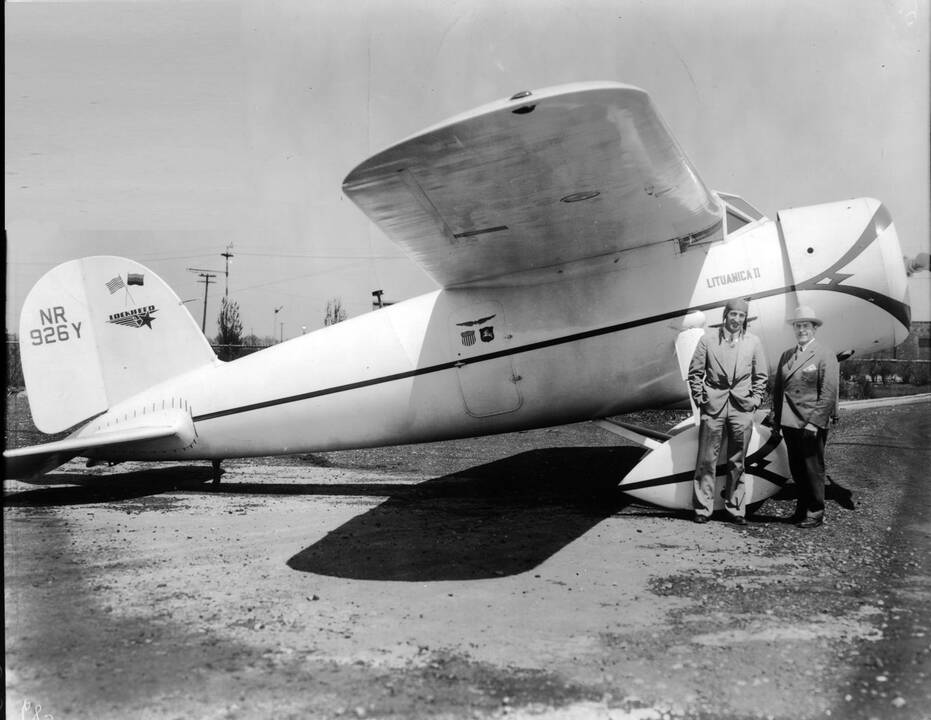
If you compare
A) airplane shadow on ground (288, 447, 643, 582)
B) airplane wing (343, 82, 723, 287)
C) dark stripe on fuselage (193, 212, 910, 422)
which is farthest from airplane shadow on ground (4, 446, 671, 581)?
airplane wing (343, 82, 723, 287)

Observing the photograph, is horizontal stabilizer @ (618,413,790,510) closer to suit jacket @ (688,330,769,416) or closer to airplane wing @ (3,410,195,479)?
suit jacket @ (688,330,769,416)

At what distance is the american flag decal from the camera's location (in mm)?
7285

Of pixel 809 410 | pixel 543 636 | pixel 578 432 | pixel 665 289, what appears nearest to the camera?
pixel 543 636

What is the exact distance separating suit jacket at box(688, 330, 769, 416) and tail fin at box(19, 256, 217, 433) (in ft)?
16.4

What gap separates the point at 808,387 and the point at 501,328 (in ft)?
8.41

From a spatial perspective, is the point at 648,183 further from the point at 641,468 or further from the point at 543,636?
the point at 543,636

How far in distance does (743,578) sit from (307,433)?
4080 millimetres

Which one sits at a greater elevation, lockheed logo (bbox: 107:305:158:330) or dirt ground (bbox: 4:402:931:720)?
lockheed logo (bbox: 107:305:158:330)

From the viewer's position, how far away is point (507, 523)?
5.50 metres

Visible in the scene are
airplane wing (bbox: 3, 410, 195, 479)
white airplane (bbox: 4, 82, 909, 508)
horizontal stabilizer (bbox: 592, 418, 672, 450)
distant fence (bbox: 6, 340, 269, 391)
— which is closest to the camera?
white airplane (bbox: 4, 82, 909, 508)

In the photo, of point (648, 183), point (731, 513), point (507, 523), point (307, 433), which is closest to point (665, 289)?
point (648, 183)

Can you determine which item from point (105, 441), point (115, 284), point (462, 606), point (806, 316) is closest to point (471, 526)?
point (462, 606)

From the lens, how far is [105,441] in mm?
6559

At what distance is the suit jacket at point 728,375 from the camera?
520 centimetres
